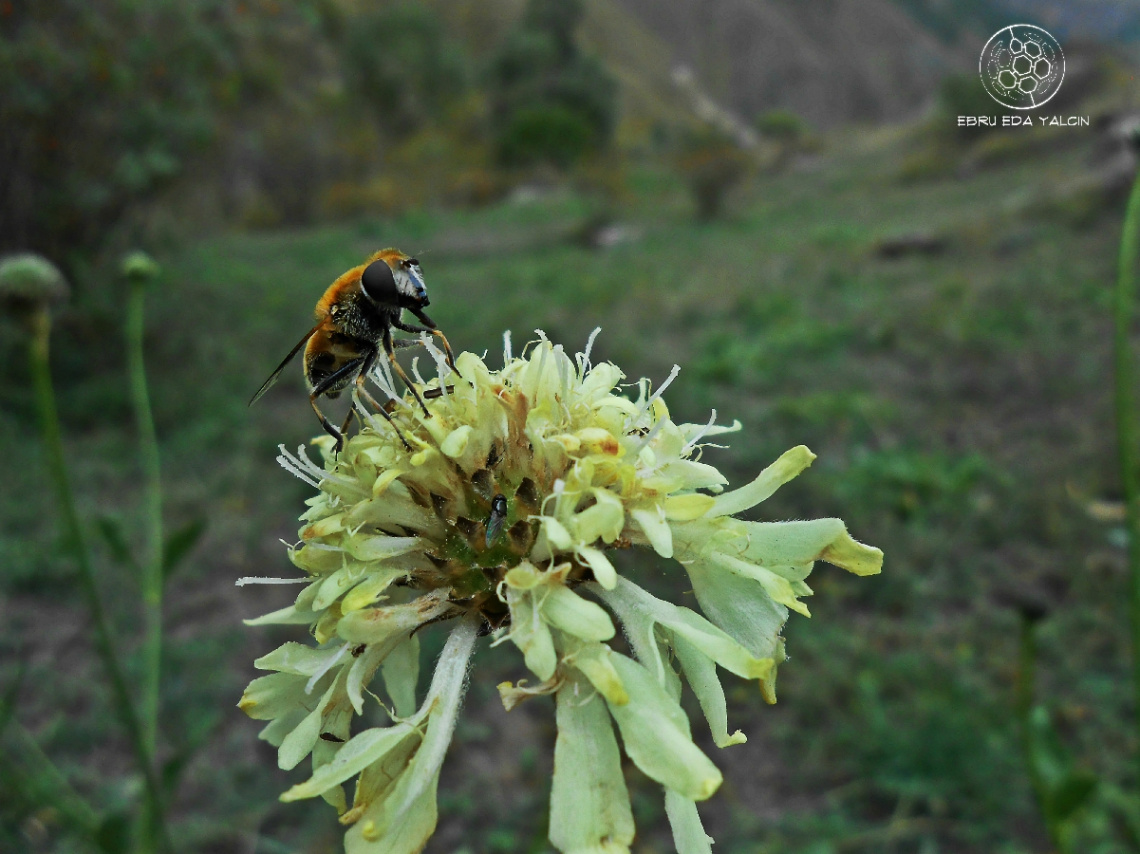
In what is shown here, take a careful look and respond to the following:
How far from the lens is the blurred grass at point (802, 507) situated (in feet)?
8.04

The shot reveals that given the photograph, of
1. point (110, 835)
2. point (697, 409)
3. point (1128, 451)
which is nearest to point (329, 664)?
point (110, 835)

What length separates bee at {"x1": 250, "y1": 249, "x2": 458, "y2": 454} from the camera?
1.16 meters

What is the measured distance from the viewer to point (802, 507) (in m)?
3.71

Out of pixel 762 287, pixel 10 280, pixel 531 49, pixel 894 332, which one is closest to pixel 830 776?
pixel 10 280

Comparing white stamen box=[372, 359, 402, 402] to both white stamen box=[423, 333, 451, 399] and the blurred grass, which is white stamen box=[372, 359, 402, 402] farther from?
the blurred grass

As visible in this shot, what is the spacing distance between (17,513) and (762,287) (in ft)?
18.1

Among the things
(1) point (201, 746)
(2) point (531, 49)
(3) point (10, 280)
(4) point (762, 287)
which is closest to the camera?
(3) point (10, 280)

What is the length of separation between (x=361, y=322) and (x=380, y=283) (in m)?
A: 0.09

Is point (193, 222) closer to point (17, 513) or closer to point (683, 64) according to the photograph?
point (17, 513)

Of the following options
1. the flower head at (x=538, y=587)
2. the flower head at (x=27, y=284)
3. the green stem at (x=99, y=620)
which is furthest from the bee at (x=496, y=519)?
the flower head at (x=27, y=284)

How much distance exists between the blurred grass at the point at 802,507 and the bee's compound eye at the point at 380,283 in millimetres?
561

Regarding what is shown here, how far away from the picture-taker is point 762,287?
685 cm

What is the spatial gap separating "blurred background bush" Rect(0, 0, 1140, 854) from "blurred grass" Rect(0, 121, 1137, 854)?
0.05 feet

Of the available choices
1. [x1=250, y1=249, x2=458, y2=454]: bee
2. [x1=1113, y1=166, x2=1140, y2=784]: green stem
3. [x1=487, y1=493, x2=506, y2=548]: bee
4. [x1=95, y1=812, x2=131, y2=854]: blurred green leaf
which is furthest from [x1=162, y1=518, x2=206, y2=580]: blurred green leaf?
[x1=1113, y1=166, x2=1140, y2=784]: green stem
